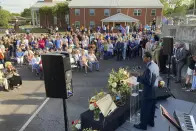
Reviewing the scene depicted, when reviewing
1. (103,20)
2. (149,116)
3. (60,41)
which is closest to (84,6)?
(103,20)

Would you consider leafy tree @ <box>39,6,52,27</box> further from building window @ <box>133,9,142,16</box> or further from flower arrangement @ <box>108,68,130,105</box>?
flower arrangement @ <box>108,68,130,105</box>

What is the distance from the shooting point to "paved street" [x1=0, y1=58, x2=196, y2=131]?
7.44m

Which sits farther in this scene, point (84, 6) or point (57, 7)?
point (57, 7)

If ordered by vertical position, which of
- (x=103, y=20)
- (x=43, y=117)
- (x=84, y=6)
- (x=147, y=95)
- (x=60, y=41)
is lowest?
(x=43, y=117)

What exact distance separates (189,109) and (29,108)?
5.93 metres

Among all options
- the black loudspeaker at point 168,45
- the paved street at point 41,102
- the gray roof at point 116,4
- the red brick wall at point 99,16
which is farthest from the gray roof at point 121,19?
the black loudspeaker at point 168,45

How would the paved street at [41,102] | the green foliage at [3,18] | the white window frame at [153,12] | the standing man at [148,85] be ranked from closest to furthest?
the standing man at [148,85], the paved street at [41,102], the white window frame at [153,12], the green foliage at [3,18]

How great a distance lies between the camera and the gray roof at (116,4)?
A: 146 feet

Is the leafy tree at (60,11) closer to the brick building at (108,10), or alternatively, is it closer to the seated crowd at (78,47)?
the brick building at (108,10)

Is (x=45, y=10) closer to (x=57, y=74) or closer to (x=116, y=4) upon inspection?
(x=116, y=4)

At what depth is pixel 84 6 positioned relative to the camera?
44781mm

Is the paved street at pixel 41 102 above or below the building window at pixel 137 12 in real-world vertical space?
below

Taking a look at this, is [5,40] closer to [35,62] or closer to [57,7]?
[35,62]

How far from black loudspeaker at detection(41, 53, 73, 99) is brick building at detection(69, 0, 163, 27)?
40.8 m
